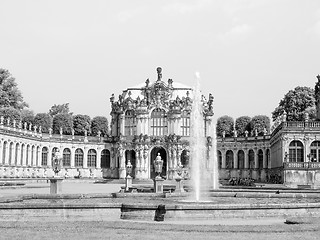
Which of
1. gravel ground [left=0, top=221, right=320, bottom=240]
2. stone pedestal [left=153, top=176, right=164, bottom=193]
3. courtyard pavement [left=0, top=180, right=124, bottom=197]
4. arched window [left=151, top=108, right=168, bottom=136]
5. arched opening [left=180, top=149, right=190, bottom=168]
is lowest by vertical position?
courtyard pavement [left=0, top=180, right=124, bottom=197]

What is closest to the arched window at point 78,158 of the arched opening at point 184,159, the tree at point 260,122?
the arched opening at point 184,159

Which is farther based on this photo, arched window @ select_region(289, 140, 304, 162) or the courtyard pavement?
arched window @ select_region(289, 140, 304, 162)

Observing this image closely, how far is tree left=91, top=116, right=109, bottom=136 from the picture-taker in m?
112

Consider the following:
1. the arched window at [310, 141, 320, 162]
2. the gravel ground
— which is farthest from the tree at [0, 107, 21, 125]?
the gravel ground

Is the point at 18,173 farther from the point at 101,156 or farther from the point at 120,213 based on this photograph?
the point at 120,213

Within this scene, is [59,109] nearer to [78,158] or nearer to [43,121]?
[43,121]

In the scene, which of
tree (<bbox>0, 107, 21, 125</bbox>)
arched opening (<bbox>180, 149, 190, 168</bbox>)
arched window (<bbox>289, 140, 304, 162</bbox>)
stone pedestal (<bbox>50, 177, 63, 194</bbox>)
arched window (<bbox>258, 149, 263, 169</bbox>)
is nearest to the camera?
stone pedestal (<bbox>50, 177, 63, 194</bbox>)

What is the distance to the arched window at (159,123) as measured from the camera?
90.9 m

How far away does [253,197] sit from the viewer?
33.5 m

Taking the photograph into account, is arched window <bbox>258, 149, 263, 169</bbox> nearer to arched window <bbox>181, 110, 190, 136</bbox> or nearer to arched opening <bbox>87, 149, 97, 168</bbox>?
arched window <bbox>181, 110, 190, 136</bbox>

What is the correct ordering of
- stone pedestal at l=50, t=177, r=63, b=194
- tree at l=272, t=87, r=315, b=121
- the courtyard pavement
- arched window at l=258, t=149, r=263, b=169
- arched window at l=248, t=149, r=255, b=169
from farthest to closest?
tree at l=272, t=87, r=315, b=121 < arched window at l=248, t=149, r=255, b=169 < arched window at l=258, t=149, r=263, b=169 < the courtyard pavement < stone pedestal at l=50, t=177, r=63, b=194

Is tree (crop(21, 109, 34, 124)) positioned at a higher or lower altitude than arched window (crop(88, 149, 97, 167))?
higher

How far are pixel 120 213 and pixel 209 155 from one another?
70168 mm

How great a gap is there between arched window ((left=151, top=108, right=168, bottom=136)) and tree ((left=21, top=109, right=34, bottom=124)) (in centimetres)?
2710
